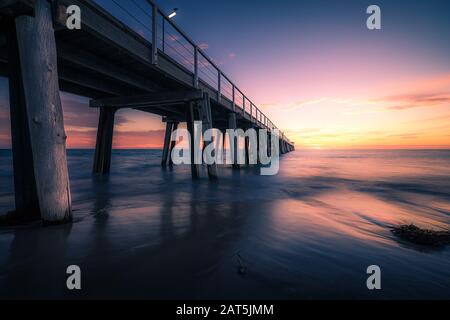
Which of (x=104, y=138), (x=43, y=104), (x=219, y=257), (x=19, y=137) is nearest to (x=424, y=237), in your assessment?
(x=219, y=257)

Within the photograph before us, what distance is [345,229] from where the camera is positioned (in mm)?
3934

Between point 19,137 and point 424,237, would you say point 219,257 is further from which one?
point 19,137

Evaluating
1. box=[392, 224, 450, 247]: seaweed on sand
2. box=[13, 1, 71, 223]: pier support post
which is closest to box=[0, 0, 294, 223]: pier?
box=[13, 1, 71, 223]: pier support post

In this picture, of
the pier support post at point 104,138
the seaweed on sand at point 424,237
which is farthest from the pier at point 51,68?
the seaweed on sand at point 424,237

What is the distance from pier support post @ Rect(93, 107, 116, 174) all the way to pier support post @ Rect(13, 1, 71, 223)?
817cm

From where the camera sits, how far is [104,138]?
11.5 metres

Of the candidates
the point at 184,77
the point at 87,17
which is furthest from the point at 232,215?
the point at 184,77

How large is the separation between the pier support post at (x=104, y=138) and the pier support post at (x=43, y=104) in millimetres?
8175

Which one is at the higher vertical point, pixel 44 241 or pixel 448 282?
pixel 44 241

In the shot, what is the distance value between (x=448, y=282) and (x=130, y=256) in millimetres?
3619

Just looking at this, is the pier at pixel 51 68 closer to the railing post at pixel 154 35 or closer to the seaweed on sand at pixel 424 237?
the railing post at pixel 154 35

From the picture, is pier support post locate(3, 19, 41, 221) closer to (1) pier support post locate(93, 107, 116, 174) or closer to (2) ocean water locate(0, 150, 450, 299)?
(2) ocean water locate(0, 150, 450, 299)
